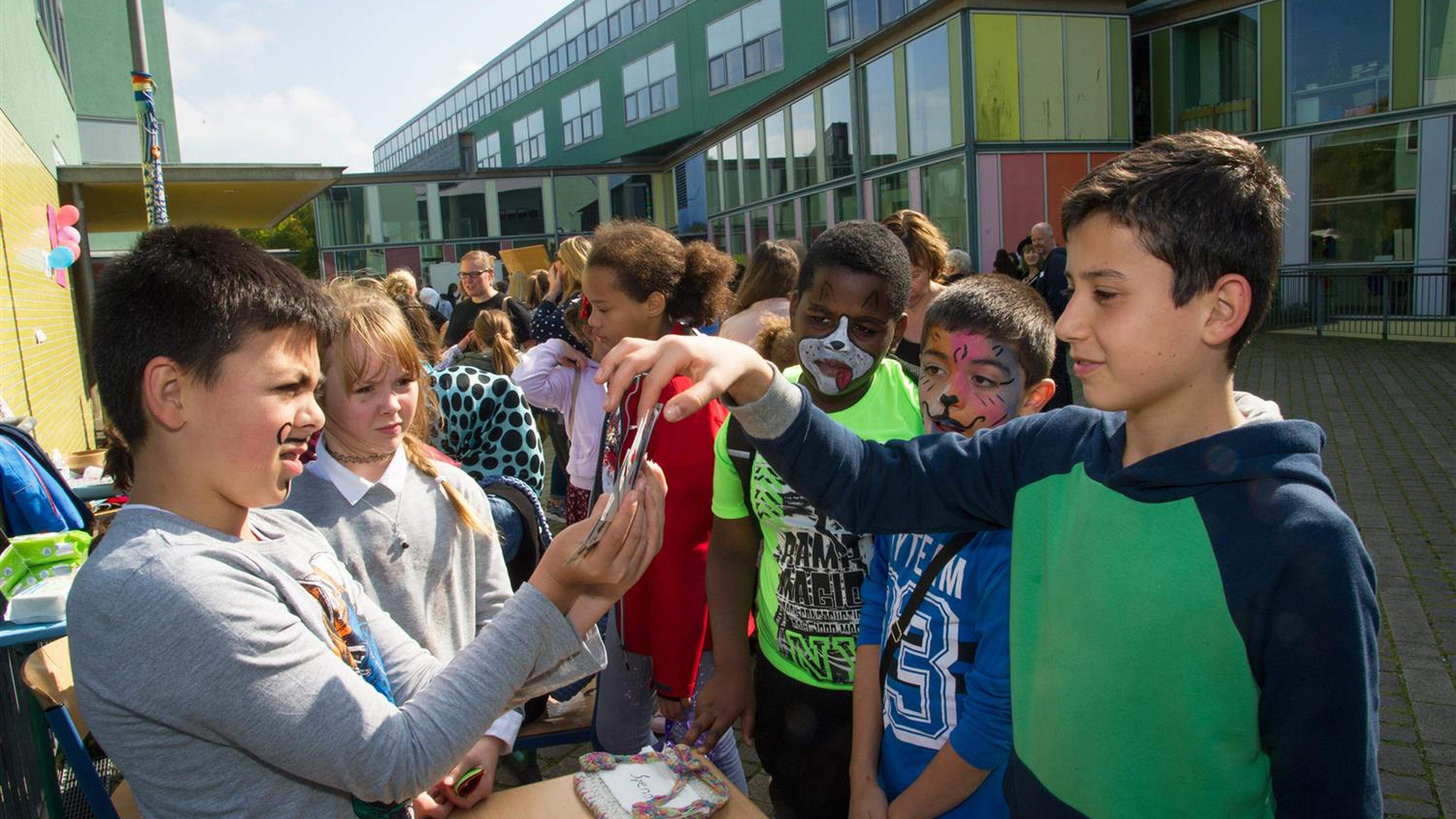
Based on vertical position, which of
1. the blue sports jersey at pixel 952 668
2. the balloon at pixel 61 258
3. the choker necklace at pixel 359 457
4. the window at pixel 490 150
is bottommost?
the blue sports jersey at pixel 952 668

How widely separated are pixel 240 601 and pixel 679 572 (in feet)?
4.50

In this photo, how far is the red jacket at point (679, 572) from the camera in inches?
99.0

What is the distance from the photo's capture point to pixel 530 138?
145 ft

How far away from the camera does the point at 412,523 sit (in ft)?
7.47

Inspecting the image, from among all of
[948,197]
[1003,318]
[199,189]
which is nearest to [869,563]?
[1003,318]

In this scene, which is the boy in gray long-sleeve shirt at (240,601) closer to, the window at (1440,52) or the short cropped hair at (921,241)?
the short cropped hair at (921,241)

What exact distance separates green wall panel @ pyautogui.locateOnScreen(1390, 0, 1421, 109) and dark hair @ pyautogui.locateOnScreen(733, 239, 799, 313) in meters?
15.1

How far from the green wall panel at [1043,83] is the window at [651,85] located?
17.8 metres

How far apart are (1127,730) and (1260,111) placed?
18.7m

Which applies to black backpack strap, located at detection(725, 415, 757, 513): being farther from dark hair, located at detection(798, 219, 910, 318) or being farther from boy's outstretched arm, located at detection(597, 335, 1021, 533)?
boy's outstretched arm, located at detection(597, 335, 1021, 533)

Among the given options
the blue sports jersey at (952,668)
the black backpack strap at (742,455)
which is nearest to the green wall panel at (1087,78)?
the black backpack strap at (742,455)

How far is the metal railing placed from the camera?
47.4 ft

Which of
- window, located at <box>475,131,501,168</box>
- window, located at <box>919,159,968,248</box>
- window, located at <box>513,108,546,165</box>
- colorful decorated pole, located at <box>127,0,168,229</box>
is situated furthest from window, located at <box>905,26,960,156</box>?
window, located at <box>475,131,501,168</box>

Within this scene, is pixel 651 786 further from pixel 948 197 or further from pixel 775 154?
pixel 775 154
